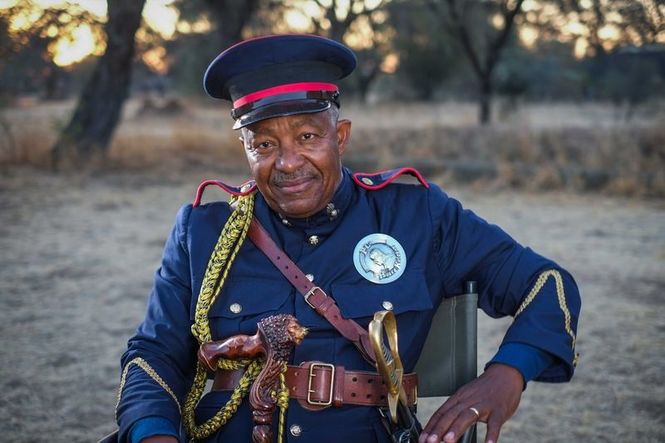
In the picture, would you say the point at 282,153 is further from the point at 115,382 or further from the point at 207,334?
the point at 115,382

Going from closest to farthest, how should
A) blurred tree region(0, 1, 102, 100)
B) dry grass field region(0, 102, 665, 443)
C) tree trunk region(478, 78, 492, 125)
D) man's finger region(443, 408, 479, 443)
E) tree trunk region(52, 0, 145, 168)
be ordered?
man's finger region(443, 408, 479, 443) < dry grass field region(0, 102, 665, 443) < blurred tree region(0, 1, 102, 100) < tree trunk region(52, 0, 145, 168) < tree trunk region(478, 78, 492, 125)

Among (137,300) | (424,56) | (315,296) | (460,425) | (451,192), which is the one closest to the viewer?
(460,425)

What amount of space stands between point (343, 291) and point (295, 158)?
18.1 inches

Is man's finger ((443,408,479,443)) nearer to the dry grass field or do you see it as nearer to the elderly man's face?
the elderly man's face

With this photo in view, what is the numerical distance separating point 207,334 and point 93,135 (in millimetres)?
11335

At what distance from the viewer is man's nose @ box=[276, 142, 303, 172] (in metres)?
2.36

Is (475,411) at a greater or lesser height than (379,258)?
lesser

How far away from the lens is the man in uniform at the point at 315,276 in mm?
2264

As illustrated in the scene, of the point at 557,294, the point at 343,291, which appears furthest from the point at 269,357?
the point at 557,294

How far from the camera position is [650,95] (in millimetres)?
21359

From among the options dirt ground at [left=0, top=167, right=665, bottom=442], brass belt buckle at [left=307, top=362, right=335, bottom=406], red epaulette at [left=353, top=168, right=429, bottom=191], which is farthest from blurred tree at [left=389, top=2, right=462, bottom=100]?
brass belt buckle at [left=307, top=362, right=335, bottom=406]

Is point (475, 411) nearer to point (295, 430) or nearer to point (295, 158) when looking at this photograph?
point (295, 430)

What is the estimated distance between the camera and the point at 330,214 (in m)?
2.53

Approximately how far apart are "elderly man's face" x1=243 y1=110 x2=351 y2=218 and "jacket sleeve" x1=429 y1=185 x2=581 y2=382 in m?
0.40
